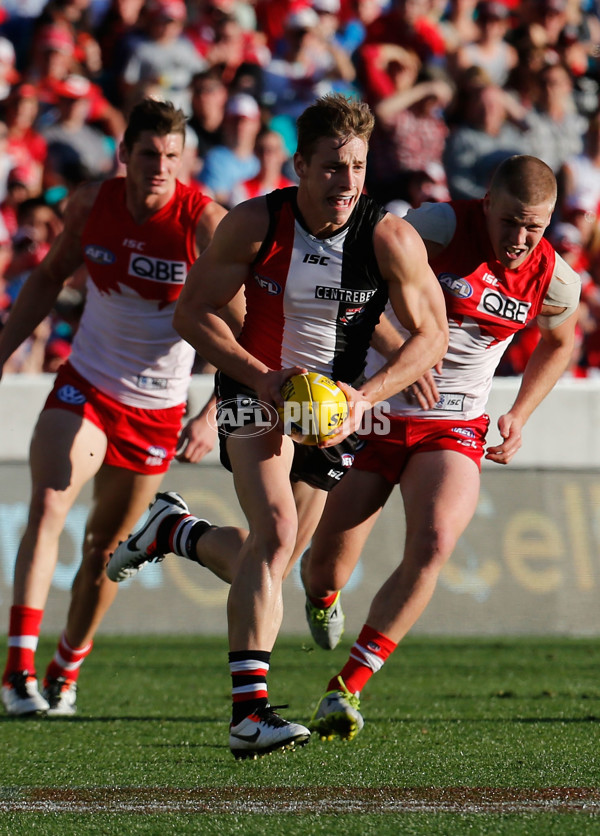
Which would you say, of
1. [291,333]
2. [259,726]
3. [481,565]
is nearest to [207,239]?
[291,333]

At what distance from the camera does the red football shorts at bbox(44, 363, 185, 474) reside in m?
6.18

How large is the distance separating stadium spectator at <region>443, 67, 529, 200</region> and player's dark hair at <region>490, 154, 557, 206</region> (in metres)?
7.02

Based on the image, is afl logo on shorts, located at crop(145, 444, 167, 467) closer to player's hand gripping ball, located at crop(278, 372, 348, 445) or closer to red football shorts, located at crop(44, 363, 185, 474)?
red football shorts, located at crop(44, 363, 185, 474)

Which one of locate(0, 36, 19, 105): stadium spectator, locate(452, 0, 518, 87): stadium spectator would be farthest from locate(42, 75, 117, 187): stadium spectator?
locate(452, 0, 518, 87): stadium spectator

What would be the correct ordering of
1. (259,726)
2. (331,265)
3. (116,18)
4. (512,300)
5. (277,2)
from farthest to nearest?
(277,2) < (116,18) < (512,300) < (331,265) < (259,726)

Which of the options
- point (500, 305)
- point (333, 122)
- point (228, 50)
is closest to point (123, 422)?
point (500, 305)

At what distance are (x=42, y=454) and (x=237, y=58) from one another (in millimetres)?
8029

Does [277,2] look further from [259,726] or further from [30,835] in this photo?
[30,835]

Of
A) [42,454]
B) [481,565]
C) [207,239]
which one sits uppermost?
[207,239]

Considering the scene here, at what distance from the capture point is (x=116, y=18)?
12875mm

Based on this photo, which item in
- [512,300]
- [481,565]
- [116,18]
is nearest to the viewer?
[512,300]

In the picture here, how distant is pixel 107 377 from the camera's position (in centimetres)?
624

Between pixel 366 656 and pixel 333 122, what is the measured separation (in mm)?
2203

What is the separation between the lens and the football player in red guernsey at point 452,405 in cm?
529
